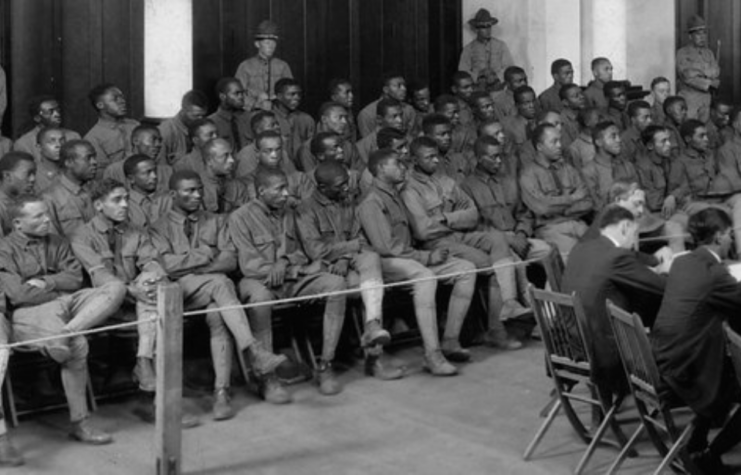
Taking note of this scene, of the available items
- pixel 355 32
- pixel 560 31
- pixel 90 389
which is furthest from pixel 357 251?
pixel 560 31

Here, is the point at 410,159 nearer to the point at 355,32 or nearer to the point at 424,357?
the point at 424,357

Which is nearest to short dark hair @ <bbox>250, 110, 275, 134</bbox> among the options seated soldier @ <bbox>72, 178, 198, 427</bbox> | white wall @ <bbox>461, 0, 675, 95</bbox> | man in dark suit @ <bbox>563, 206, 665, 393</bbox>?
seated soldier @ <bbox>72, 178, 198, 427</bbox>

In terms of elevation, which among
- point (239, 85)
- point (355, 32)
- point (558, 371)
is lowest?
point (558, 371)

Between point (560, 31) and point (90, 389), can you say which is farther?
point (560, 31)

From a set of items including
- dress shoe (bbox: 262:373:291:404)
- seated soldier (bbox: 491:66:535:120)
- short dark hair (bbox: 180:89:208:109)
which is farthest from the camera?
seated soldier (bbox: 491:66:535:120)

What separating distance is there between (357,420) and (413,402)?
0.47 m

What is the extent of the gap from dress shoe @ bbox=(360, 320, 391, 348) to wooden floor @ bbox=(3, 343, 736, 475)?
0.27m

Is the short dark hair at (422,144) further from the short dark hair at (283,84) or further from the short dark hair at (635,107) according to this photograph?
the short dark hair at (635,107)

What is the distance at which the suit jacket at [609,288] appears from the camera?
5.05 metres

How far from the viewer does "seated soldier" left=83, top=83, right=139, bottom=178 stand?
8.20 meters

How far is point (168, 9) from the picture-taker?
9.98m

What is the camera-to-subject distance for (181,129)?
28.4ft

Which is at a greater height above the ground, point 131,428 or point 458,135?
point 458,135

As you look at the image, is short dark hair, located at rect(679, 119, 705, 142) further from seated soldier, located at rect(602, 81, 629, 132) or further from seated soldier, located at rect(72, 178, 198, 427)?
seated soldier, located at rect(72, 178, 198, 427)
